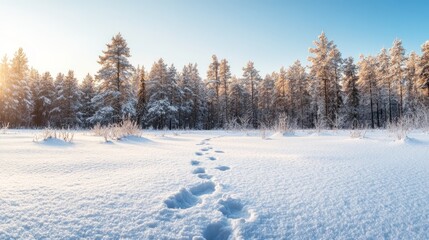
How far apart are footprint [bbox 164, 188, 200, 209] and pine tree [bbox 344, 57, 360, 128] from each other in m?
38.3

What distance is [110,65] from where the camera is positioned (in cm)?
2388

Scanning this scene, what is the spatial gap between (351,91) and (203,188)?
39554 mm

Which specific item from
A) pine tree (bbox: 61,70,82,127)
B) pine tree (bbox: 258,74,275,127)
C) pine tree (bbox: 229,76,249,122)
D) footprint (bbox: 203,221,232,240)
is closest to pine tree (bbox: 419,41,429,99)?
pine tree (bbox: 258,74,275,127)

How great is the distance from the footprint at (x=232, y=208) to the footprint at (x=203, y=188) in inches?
14.2

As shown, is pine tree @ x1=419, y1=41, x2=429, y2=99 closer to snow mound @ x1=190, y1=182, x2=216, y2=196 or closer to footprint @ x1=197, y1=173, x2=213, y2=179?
footprint @ x1=197, y1=173, x2=213, y2=179

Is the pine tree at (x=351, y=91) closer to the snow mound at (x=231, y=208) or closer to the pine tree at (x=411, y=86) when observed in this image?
the pine tree at (x=411, y=86)

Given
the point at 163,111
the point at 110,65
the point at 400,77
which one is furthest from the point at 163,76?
the point at 400,77

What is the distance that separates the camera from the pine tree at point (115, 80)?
23.5 m

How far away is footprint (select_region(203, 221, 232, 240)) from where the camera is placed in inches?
55.1

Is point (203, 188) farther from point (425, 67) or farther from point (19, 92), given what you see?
point (425, 67)

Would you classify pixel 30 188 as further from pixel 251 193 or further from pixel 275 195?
pixel 275 195

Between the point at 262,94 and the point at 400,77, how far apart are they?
21.0m

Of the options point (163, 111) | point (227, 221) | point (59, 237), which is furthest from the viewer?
point (163, 111)

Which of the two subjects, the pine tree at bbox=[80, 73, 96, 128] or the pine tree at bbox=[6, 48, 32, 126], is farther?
the pine tree at bbox=[80, 73, 96, 128]
